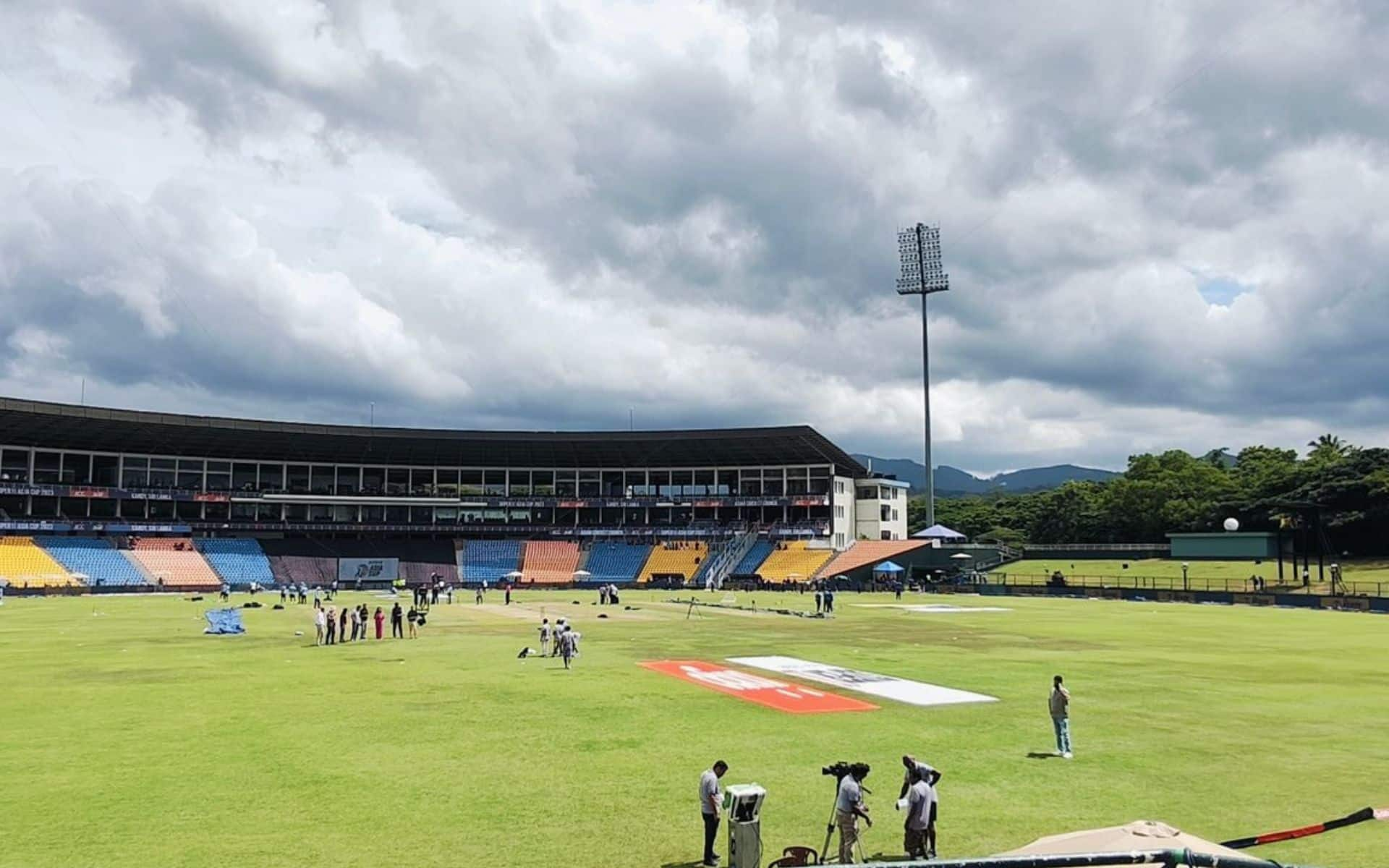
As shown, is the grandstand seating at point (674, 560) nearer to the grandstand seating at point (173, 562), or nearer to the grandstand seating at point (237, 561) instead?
the grandstand seating at point (237, 561)

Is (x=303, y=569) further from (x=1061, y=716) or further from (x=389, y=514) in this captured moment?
(x=1061, y=716)

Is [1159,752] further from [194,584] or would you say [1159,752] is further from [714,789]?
[194,584]

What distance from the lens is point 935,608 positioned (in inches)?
2559

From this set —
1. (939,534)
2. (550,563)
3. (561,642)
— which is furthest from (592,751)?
(550,563)

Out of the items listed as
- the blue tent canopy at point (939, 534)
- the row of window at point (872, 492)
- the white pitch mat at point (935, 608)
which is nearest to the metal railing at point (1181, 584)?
the blue tent canopy at point (939, 534)

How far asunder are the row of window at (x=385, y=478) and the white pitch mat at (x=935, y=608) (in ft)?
147

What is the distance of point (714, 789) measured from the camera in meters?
12.5

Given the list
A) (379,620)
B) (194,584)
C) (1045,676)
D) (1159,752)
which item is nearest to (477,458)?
(194,584)

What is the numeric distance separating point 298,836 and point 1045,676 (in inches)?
881

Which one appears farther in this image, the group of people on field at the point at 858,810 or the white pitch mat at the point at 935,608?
the white pitch mat at the point at 935,608

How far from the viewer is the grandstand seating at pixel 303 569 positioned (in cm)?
10038

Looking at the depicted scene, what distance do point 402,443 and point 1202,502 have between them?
92.5 m

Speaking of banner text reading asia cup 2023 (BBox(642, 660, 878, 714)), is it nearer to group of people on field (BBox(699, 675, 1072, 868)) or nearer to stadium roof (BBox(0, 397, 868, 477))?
group of people on field (BBox(699, 675, 1072, 868))

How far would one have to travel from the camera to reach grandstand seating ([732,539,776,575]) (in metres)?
105
